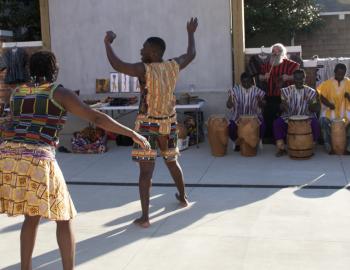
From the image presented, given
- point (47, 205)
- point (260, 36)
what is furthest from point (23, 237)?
point (260, 36)

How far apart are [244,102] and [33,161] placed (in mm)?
5511

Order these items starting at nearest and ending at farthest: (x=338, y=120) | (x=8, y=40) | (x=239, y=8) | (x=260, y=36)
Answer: (x=338, y=120) < (x=239, y=8) < (x=8, y=40) < (x=260, y=36)

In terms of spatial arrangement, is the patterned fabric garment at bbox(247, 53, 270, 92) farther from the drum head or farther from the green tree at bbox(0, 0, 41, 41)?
the green tree at bbox(0, 0, 41, 41)

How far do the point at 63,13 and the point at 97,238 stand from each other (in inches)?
248

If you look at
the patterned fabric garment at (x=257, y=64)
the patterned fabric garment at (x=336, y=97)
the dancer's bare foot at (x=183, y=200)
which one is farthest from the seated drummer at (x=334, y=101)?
the dancer's bare foot at (x=183, y=200)

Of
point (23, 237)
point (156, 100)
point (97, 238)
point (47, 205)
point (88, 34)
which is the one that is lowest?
point (97, 238)

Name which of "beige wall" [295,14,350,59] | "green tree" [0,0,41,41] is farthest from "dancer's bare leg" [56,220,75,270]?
"beige wall" [295,14,350,59]

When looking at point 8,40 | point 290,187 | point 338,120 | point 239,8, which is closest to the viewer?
point 290,187

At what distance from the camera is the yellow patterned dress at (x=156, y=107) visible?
5129mm

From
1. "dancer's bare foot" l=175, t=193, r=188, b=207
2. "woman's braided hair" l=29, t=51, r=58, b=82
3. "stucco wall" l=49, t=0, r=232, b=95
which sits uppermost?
"stucco wall" l=49, t=0, r=232, b=95

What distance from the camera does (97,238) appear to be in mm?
4945

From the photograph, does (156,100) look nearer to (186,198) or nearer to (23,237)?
(186,198)

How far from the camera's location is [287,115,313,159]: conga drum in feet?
25.9

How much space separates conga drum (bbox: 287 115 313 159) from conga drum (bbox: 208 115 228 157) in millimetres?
951
